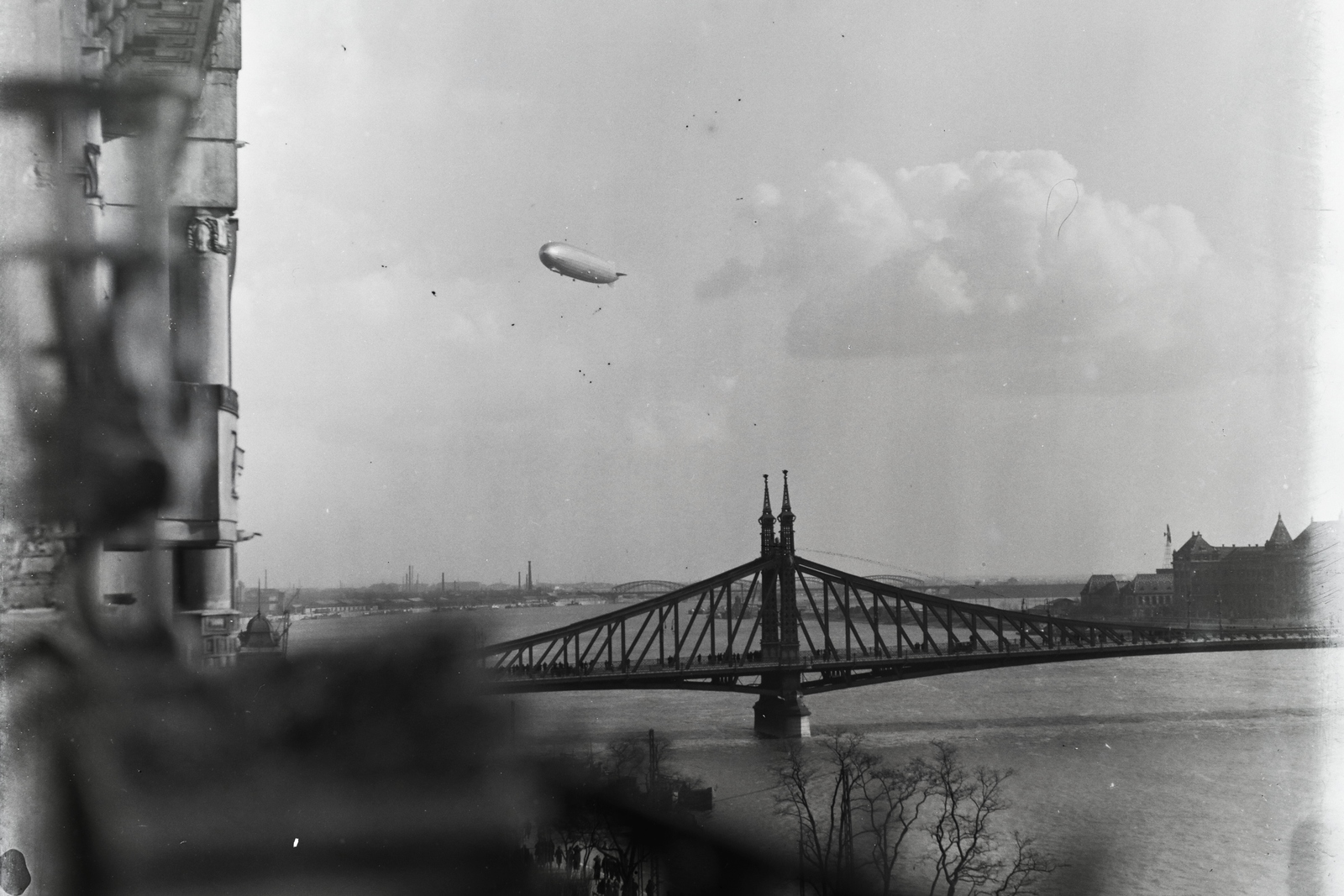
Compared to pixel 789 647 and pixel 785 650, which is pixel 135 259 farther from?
pixel 789 647

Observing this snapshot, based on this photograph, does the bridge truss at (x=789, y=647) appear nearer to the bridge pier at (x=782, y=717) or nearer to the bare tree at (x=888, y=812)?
the bridge pier at (x=782, y=717)

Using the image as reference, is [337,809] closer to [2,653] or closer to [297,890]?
[297,890]

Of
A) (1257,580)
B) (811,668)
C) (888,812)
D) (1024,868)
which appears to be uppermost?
(1257,580)

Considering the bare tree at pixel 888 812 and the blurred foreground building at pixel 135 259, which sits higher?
the blurred foreground building at pixel 135 259

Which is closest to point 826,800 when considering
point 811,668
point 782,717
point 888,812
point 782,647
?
point 888,812

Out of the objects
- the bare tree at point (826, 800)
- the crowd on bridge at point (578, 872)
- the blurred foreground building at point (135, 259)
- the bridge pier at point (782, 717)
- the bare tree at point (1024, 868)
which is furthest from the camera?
the bridge pier at point (782, 717)

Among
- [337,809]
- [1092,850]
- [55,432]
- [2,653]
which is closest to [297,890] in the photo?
[337,809]

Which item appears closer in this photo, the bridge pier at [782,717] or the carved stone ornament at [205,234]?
the carved stone ornament at [205,234]

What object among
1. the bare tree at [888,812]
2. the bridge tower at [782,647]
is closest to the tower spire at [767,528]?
the bridge tower at [782,647]
